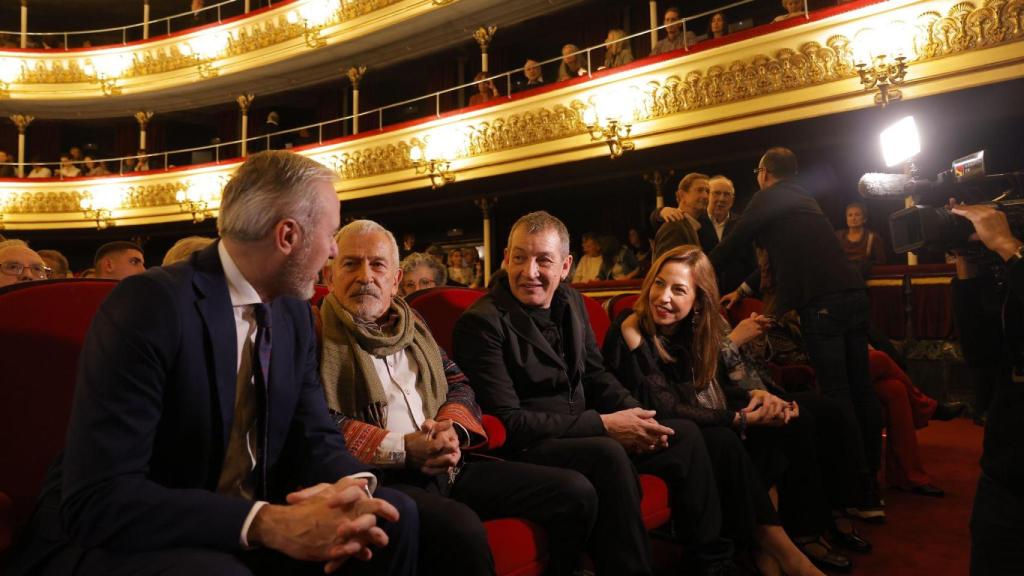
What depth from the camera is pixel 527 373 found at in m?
1.92

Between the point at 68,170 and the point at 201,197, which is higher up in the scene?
the point at 68,170

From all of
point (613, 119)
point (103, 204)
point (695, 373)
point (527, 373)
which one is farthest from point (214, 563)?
point (103, 204)

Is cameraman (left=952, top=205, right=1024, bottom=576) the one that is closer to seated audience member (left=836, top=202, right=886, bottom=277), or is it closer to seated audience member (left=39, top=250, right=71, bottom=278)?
seated audience member (left=39, top=250, right=71, bottom=278)

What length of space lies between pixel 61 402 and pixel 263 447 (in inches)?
20.9

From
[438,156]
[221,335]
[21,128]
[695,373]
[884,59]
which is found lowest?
[695,373]

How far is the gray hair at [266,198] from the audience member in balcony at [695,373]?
1.40 m

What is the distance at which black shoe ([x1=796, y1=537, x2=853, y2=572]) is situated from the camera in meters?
2.10

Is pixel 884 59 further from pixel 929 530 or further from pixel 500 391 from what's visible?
pixel 500 391

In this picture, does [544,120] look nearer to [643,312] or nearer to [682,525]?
[643,312]

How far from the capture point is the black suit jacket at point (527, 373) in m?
Answer: 1.82

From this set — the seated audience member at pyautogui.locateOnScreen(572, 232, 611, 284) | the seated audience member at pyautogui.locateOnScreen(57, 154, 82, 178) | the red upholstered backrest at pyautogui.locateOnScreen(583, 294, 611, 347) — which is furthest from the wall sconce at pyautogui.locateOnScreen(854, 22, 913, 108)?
the seated audience member at pyautogui.locateOnScreen(57, 154, 82, 178)

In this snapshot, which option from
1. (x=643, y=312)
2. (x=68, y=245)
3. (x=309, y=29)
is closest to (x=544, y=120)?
A: (x=309, y=29)

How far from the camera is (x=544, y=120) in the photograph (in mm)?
8203

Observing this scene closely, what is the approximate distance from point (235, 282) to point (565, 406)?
3.74 ft
